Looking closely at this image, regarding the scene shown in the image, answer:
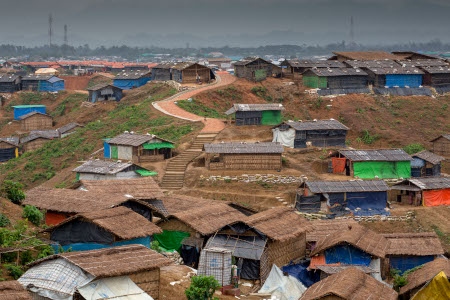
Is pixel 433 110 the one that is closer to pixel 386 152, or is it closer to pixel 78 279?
pixel 386 152

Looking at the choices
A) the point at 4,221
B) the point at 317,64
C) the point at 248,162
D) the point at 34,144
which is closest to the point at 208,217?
the point at 4,221

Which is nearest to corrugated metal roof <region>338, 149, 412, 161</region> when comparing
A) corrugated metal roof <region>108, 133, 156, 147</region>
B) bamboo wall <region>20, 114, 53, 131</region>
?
corrugated metal roof <region>108, 133, 156, 147</region>

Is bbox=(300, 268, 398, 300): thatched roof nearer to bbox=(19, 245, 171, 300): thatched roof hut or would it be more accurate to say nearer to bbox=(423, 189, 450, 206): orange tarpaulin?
bbox=(19, 245, 171, 300): thatched roof hut

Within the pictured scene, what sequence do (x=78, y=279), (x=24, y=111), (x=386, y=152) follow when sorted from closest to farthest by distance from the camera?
(x=78, y=279), (x=386, y=152), (x=24, y=111)

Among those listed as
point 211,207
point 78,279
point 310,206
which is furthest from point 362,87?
point 78,279

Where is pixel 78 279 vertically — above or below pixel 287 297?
above

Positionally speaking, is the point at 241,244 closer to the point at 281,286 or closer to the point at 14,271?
A: the point at 281,286
